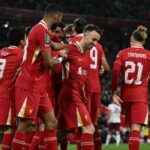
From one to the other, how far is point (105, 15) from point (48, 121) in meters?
22.2

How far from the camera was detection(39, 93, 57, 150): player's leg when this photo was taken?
7.69 m

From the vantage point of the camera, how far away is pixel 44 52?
7.42 metres

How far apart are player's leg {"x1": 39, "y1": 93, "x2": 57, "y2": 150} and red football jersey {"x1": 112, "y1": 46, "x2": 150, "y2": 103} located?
74.7 inches

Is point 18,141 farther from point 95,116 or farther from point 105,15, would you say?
point 105,15

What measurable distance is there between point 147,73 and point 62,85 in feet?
4.94

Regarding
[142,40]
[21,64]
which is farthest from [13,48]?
[142,40]

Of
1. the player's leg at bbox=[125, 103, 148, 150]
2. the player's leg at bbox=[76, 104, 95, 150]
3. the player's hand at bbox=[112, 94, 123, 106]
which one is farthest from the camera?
the player's hand at bbox=[112, 94, 123, 106]

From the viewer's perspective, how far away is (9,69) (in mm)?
8070

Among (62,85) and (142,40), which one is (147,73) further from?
(62,85)

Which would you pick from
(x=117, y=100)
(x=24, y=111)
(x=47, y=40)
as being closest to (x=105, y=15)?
(x=117, y=100)

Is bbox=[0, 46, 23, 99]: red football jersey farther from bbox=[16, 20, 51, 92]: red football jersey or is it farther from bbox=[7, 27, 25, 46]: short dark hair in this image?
bbox=[16, 20, 51, 92]: red football jersey

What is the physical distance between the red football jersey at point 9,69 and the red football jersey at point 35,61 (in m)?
0.46

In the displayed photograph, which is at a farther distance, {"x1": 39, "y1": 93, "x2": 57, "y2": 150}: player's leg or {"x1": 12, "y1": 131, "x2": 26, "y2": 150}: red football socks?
{"x1": 39, "y1": 93, "x2": 57, "y2": 150}: player's leg

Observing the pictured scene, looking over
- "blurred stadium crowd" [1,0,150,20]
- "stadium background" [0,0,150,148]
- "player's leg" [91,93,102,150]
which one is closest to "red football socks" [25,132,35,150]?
"player's leg" [91,93,102,150]
